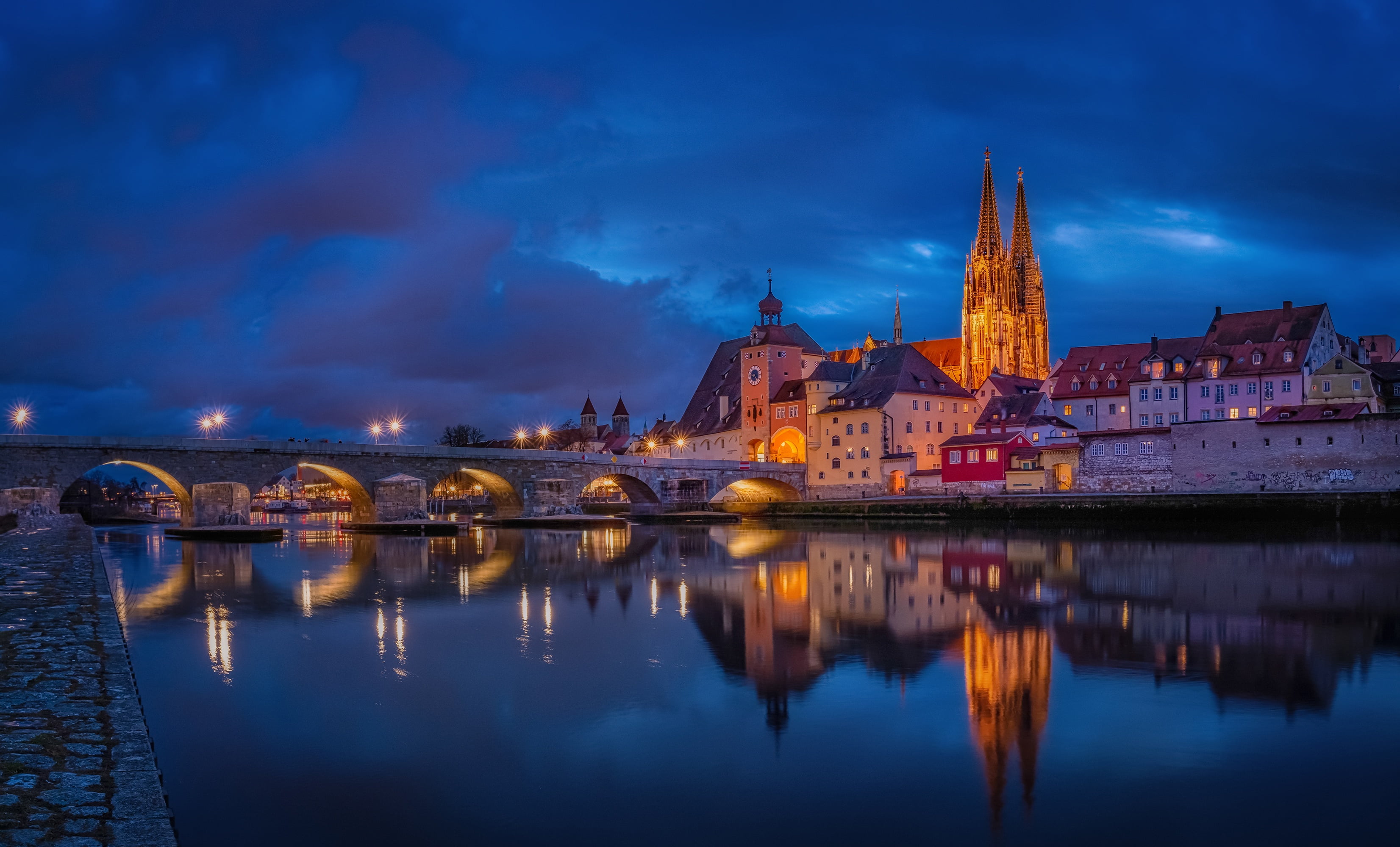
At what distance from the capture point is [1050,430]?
63531 millimetres

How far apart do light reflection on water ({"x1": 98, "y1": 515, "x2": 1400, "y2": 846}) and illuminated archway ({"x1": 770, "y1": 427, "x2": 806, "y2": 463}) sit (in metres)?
51.6

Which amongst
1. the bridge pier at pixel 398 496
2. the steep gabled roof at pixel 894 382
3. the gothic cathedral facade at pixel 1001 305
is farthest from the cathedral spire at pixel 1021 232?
the bridge pier at pixel 398 496

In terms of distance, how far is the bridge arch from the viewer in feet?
232

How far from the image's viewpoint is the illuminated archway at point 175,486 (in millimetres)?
43062

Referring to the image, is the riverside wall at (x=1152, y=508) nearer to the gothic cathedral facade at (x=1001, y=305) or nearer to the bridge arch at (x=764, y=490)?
the bridge arch at (x=764, y=490)

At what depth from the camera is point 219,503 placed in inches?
1825

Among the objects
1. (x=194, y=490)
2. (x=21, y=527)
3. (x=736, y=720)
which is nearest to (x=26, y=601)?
(x=736, y=720)

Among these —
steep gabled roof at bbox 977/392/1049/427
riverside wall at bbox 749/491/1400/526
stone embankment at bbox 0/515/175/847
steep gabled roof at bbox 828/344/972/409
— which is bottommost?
riverside wall at bbox 749/491/1400/526

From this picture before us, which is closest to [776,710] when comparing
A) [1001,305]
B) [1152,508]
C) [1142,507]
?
[1152,508]

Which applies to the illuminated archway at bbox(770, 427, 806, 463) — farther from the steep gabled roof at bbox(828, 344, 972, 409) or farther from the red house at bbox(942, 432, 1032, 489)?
the red house at bbox(942, 432, 1032, 489)

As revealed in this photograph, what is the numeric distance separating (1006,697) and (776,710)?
2.63 metres

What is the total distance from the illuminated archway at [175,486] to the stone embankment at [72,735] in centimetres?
2966

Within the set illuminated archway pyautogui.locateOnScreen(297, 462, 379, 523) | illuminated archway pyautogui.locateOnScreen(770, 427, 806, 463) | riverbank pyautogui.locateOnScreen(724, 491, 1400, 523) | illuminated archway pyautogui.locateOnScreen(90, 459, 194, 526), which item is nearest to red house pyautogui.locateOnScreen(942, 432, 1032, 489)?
riverbank pyautogui.locateOnScreen(724, 491, 1400, 523)

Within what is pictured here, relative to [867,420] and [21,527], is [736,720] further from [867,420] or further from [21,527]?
[867,420]
